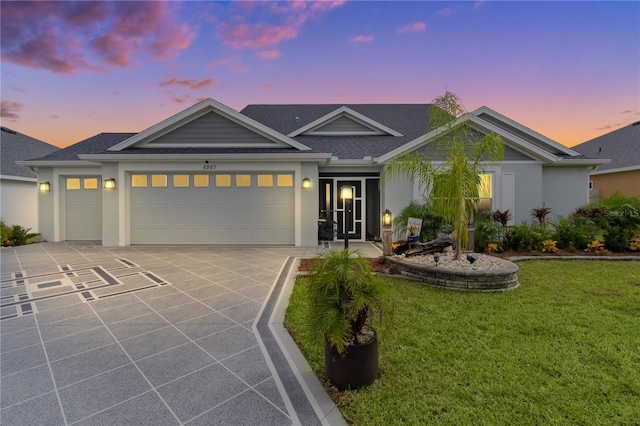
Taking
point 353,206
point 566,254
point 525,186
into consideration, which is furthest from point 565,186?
point 353,206

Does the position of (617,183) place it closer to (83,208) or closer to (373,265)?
(373,265)

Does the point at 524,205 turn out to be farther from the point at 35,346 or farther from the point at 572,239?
the point at 35,346

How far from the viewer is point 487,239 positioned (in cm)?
829

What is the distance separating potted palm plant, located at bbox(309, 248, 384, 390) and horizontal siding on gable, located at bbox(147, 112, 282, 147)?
8590mm

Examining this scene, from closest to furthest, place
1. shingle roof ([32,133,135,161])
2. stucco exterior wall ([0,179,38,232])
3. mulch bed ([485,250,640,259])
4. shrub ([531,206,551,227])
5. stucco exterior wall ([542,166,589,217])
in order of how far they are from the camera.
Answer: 1. mulch bed ([485,250,640,259])
2. shrub ([531,206,551,227])
3. stucco exterior wall ([542,166,589,217])
4. shingle roof ([32,133,135,161])
5. stucco exterior wall ([0,179,38,232])

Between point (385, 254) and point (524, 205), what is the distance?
6387 millimetres

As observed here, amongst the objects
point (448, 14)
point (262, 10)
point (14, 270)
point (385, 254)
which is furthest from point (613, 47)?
point (14, 270)

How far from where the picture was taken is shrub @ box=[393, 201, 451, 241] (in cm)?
894

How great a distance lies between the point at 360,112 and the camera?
1611cm

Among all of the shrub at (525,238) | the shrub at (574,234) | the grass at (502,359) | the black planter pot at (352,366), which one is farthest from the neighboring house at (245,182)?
the black planter pot at (352,366)

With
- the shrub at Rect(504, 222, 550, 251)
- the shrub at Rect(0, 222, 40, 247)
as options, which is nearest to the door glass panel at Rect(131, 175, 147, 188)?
the shrub at Rect(0, 222, 40, 247)

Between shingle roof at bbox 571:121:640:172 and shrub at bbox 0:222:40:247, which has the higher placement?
shingle roof at bbox 571:121:640:172

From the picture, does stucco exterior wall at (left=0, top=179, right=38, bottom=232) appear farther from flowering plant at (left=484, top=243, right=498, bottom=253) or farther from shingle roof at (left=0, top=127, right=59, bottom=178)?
flowering plant at (left=484, top=243, right=498, bottom=253)

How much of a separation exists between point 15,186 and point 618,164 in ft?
102
